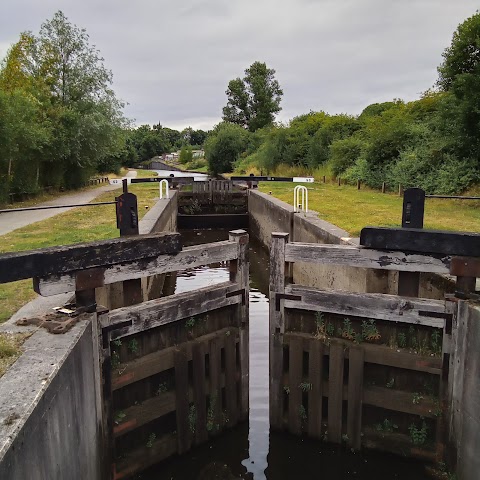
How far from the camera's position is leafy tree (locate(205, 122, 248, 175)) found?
47.3 m

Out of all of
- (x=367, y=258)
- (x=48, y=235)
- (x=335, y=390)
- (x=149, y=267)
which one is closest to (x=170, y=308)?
(x=149, y=267)

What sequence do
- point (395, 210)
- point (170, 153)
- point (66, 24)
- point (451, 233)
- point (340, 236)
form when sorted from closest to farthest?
point (451, 233) → point (340, 236) → point (395, 210) → point (66, 24) → point (170, 153)

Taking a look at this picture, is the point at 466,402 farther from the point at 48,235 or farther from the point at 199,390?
the point at 48,235

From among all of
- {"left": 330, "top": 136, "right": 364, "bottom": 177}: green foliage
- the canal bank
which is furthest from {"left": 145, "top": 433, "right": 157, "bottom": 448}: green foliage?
{"left": 330, "top": 136, "right": 364, "bottom": 177}: green foliage

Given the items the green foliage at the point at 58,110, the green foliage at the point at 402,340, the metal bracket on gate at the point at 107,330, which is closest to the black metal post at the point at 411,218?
the green foliage at the point at 402,340

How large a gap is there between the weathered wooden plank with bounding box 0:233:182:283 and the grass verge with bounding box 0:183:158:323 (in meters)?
1.32

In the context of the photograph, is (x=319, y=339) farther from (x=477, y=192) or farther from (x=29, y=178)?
(x=29, y=178)

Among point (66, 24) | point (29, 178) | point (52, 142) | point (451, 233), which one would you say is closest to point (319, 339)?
point (451, 233)

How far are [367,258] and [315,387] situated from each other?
1569 mm

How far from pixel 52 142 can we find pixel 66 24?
793 cm

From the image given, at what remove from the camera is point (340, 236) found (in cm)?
745

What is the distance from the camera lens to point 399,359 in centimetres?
471

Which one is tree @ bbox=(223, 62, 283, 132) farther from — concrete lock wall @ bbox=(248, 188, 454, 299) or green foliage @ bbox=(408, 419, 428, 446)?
green foliage @ bbox=(408, 419, 428, 446)

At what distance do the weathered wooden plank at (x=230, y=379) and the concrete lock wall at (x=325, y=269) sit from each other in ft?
6.03
